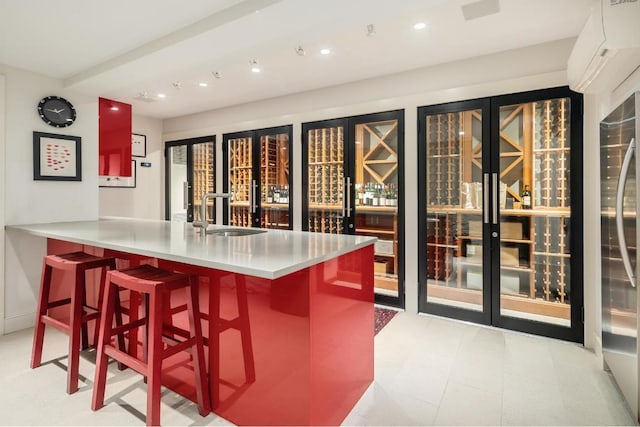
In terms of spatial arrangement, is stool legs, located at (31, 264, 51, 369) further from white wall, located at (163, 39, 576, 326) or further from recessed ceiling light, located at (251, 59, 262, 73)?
white wall, located at (163, 39, 576, 326)

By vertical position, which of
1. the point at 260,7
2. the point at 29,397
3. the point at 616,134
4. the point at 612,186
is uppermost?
the point at 260,7

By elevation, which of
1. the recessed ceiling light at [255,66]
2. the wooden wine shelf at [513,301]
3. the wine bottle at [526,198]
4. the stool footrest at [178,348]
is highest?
the recessed ceiling light at [255,66]

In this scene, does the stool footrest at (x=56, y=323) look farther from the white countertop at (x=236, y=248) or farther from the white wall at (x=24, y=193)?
the white wall at (x=24, y=193)

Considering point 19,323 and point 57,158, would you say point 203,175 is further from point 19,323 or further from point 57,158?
point 19,323

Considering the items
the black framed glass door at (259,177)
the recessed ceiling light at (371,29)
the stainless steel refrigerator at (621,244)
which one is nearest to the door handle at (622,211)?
the stainless steel refrigerator at (621,244)


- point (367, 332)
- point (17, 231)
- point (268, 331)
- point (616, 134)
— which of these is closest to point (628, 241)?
point (616, 134)

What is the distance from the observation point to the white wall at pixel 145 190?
5312 millimetres

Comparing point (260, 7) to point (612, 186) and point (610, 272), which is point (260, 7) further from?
point (610, 272)

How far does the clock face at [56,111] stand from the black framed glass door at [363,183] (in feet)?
8.05

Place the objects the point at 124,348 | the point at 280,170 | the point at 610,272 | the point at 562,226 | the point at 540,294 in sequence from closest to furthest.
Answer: the point at 610,272 → the point at 124,348 → the point at 562,226 → the point at 540,294 → the point at 280,170

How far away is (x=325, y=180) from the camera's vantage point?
4273 millimetres

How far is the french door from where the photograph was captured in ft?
9.73

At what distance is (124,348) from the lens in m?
2.47

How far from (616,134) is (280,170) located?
11.6ft
